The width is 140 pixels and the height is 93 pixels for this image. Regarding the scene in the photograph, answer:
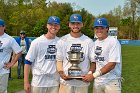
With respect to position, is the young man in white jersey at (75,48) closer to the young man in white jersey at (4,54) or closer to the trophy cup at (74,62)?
the trophy cup at (74,62)

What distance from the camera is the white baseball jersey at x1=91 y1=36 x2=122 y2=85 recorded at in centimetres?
620

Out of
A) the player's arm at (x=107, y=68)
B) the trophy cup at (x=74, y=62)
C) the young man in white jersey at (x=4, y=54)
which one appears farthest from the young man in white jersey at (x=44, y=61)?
the young man in white jersey at (x=4, y=54)

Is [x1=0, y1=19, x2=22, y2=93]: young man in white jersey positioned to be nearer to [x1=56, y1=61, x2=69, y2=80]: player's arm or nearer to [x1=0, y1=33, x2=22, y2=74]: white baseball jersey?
[x1=0, y1=33, x2=22, y2=74]: white baseball jersey

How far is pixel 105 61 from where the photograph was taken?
6289mm

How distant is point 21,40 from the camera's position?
15.5m

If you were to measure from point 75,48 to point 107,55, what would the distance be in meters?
0.59

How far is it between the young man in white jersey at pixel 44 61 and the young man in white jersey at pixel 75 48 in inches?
8.0

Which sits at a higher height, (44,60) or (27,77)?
(44,60)

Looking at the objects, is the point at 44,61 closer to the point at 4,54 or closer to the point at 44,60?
the point at 44,60

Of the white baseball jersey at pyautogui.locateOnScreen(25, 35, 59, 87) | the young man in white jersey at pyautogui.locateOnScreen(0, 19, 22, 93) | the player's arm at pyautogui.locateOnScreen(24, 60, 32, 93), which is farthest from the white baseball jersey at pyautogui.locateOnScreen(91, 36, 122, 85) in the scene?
the young man in white jersey at pyautogui.locateOnScreen(0, 19, 22, 93)

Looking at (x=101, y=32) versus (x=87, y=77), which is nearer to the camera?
(x=87, y=77)

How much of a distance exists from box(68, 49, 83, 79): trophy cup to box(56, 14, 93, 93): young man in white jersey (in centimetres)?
8

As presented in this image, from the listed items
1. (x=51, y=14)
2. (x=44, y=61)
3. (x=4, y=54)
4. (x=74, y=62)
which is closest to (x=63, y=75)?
(x=74, y=62)

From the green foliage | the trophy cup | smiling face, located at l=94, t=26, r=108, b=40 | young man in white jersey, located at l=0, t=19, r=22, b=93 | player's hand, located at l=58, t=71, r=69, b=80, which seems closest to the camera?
the trophy cup
